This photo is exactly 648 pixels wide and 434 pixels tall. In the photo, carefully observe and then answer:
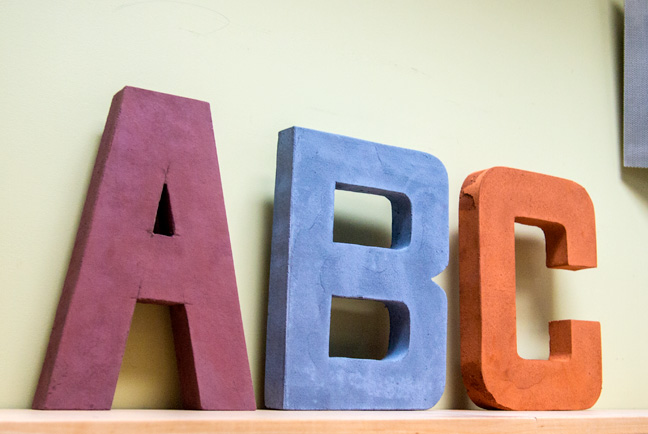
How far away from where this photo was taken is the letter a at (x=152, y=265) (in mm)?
A: 900

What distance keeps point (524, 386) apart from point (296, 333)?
50cm

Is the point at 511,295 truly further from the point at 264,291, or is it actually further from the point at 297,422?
the point at 297,422

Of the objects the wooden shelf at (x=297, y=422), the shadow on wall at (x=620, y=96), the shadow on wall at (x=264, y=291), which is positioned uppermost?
the shadow on wall at (x=620, y=96)

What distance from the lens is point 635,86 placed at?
5.58ft

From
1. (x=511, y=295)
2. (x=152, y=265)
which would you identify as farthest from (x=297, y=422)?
(x=511, y=295)

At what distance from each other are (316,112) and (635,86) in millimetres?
913

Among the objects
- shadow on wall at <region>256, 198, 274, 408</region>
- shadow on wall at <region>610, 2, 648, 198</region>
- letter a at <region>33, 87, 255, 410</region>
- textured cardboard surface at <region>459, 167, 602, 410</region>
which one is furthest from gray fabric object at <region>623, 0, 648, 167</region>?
letter a at <region>33, 87, 255, 410</region>

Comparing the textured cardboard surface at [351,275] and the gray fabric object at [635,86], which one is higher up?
the gray fabric object at [635,86]

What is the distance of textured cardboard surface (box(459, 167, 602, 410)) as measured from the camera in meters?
1.26

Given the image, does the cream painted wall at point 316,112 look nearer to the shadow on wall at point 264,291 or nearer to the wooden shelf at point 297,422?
the shadow on wall at point 264,291

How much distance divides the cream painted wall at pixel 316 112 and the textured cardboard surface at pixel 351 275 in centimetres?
8

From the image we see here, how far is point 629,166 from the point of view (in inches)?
66.1

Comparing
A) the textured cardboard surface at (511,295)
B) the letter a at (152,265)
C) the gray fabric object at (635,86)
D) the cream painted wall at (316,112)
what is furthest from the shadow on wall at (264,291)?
the gray fabric object at (635,86)

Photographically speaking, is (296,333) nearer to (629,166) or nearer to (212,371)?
(212,371)
